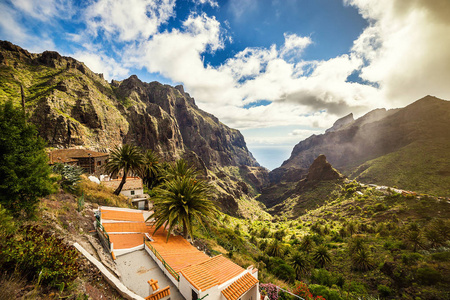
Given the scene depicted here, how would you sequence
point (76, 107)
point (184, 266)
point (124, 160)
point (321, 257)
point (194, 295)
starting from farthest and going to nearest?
point (76, 107) < point (321, 257) < point (124, 160) < point (184, 266) < point (194, 295)

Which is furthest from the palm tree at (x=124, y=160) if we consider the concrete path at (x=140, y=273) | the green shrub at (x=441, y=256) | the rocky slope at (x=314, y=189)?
the rocky slope at (x=314, y=189)

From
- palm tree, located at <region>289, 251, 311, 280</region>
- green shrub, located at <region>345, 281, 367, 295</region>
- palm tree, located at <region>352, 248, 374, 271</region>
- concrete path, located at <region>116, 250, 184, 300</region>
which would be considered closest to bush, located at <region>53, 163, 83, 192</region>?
concrete path, located at <region>116, 250, 184, 300</region>

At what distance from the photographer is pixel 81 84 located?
85.0 m

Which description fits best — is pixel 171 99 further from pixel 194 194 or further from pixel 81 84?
pixel 194 194

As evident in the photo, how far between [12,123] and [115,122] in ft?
322

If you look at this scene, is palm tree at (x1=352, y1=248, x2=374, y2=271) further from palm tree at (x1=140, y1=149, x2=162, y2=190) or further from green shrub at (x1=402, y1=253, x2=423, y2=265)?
palm tree at (x1=140, y1=149, x2=162, y2=190)

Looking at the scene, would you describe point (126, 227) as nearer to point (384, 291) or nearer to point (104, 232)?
point (104, 232)

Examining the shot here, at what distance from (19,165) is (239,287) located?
12.5m

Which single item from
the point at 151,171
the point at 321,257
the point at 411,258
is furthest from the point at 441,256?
the point at 151,171

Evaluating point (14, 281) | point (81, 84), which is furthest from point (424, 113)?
point (81, 84)

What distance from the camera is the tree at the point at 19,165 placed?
314 inches

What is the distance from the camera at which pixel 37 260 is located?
4.78m

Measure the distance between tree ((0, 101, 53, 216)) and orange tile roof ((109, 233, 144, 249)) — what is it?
5.01 m

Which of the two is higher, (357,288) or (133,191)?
(133,191)
